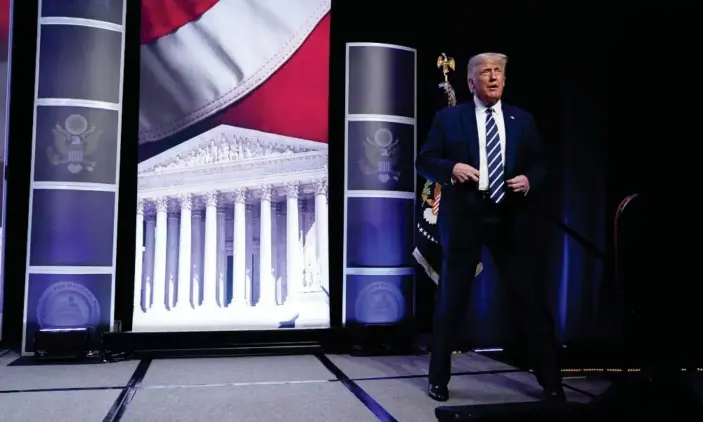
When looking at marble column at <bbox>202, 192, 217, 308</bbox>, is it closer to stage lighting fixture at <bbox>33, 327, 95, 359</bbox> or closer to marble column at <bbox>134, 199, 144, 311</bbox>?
marble column at <bbox>134, 199, 144, 311</bbox>

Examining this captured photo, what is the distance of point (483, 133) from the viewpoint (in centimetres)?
232

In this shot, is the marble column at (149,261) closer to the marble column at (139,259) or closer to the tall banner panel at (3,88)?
the marble column at (139,259)

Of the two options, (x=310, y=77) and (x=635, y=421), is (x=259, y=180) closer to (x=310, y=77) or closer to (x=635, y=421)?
(x=310, y=77)

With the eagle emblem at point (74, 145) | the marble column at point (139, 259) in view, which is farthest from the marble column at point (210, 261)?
the eagle emblem at point (74, 145)

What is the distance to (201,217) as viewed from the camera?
363 cm

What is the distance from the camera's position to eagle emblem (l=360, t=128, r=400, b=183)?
3.74m

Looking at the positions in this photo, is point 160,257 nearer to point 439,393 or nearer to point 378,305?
point 378,305

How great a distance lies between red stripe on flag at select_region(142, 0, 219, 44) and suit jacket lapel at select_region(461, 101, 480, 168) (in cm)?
222

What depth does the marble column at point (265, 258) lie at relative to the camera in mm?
3645

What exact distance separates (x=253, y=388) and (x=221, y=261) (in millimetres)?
1246

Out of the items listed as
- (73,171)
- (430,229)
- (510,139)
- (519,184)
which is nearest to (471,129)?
(510,139)

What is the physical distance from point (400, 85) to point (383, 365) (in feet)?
6.08

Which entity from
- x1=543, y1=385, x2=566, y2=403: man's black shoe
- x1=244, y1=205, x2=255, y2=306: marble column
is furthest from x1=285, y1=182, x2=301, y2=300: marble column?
x1=543, y1=385, x2=566, y2=403: man's black shoe

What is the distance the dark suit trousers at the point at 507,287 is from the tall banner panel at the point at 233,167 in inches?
62.0
